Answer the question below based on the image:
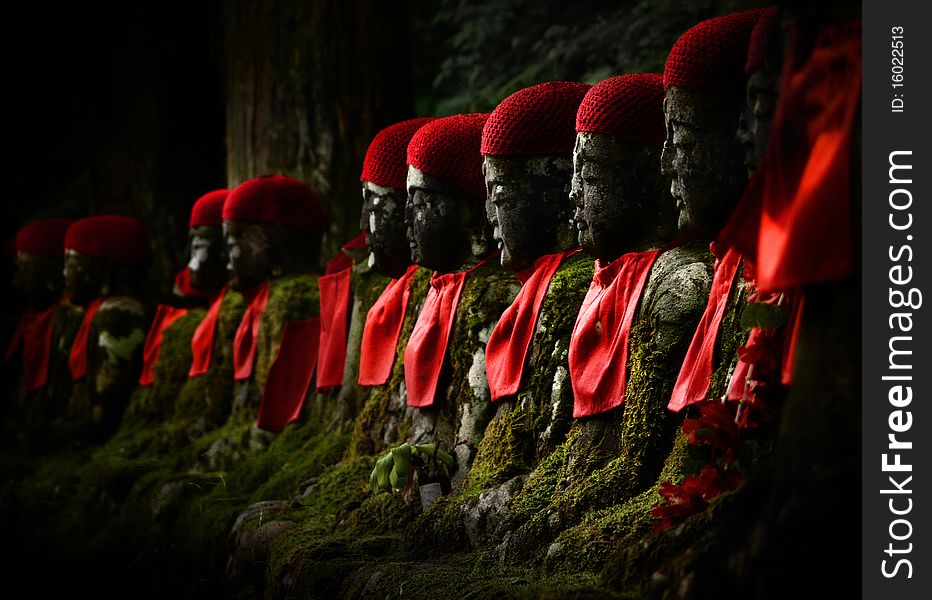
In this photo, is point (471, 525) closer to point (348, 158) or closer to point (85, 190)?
point (348, 158)

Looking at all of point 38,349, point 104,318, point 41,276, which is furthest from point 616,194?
point 38,349

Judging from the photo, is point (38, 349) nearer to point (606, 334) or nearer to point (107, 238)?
Result: point (107, 238)

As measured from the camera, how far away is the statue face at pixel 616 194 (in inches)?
165

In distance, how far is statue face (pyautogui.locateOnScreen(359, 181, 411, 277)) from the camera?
5844 millimetres

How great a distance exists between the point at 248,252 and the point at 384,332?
1723mm

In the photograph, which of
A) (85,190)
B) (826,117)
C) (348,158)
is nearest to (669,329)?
(826,117)

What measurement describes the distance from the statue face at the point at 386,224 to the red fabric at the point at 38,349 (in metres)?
5.41

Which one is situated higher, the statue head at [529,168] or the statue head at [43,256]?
the statue head at [43,256]

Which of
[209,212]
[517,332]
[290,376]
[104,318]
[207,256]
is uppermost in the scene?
[209,212]

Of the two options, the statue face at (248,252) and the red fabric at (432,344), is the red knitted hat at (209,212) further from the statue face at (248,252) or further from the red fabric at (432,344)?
the red fabric at (432,344)

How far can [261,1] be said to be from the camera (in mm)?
8516

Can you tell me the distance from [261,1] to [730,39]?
18.2ft

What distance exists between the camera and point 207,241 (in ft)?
26.9

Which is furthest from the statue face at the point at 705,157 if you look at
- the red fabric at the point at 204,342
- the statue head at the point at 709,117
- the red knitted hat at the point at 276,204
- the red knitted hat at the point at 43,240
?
the red knitted hat at the point at 43,240
